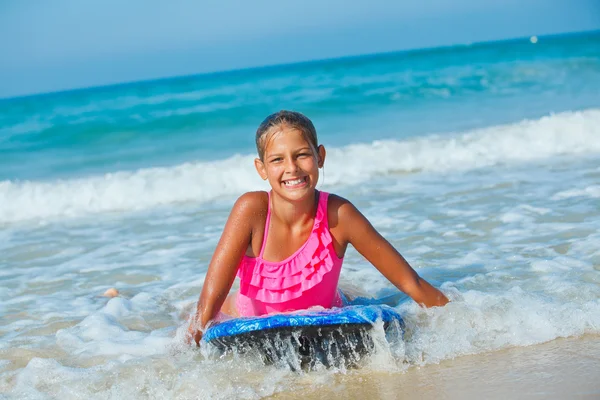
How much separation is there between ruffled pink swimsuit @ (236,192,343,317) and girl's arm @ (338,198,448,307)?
0.35ft

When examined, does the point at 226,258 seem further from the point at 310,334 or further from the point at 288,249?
the point at 310,334

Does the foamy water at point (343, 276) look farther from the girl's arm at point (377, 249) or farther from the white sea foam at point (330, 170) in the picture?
the white sea foam at point (330, 170)

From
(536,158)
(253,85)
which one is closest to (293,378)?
(536,158)

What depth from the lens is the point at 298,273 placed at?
3.86 meters

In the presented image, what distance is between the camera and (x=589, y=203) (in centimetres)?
661

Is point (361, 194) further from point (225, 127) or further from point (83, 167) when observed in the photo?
point (225, 127)

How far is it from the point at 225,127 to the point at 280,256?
14.7 m

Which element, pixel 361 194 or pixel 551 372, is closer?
pixel 551 372

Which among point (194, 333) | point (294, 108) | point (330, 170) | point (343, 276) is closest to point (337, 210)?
point (194, 333)

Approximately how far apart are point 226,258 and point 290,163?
24.0 inches

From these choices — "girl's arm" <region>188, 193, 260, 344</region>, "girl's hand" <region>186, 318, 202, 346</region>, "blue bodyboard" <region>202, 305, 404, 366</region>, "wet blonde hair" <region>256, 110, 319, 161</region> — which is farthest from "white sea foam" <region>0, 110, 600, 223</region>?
"blue bodyboard" <region>202, 305, 404, 366</region>

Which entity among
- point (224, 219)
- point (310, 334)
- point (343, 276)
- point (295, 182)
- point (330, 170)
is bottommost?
point (310, 334)

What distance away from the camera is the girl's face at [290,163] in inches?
142

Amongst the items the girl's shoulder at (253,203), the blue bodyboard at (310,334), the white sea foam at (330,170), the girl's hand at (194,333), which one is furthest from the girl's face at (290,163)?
the white sea foam at (330,170)
